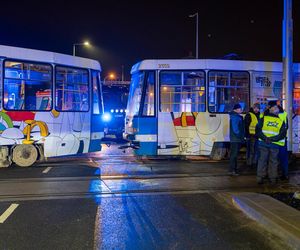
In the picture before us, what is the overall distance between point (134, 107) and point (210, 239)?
795 centimetres

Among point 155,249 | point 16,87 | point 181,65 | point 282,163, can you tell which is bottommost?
point 155,249

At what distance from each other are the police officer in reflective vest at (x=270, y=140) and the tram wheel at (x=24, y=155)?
6.38 meters

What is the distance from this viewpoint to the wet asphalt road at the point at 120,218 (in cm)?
529

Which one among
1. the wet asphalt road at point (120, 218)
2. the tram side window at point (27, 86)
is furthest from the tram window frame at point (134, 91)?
the wet asphalt road at point (120, 218)

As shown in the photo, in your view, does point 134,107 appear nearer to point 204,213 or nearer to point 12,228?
point 204,213

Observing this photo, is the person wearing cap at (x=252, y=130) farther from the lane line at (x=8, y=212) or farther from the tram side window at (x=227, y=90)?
the lane line at (x=8, y=212)

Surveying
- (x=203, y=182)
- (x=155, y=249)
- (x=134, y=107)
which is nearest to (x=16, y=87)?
(x=134, y=107)

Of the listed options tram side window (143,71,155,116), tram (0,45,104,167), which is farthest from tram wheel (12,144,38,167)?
tram side window (143,71,155,116)

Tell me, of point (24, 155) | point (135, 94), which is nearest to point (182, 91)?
point (135, 94)

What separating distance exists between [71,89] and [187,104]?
3617 millimetres

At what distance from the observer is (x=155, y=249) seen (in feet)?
A: 16.5

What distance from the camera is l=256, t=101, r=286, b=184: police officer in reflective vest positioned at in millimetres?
8688

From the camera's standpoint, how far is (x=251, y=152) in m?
11.8

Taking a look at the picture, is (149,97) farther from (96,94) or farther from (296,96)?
(296,96)
